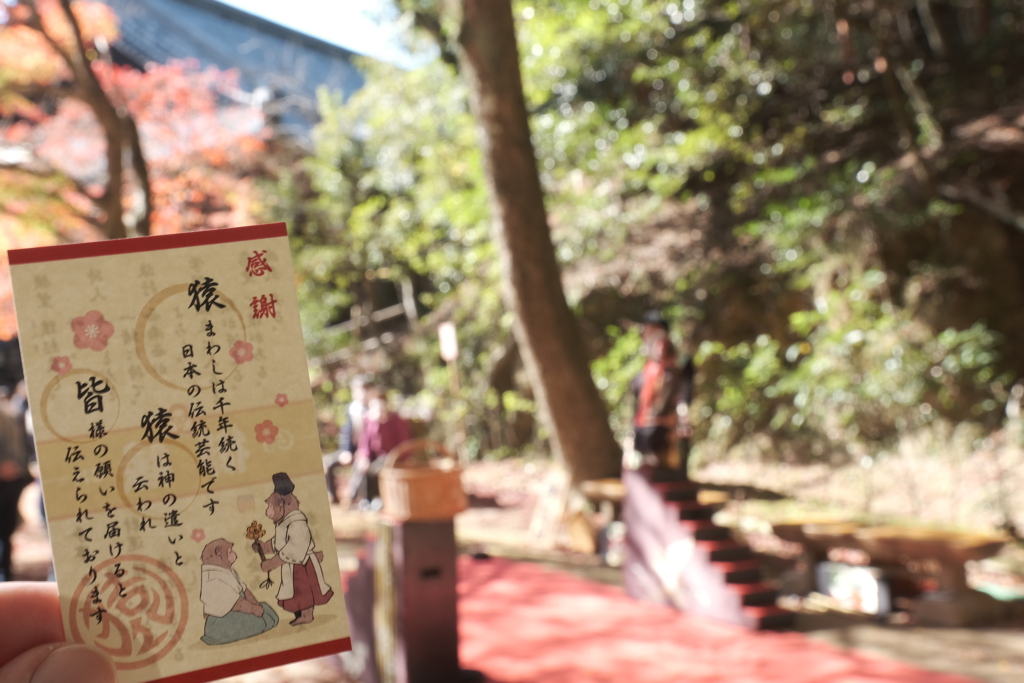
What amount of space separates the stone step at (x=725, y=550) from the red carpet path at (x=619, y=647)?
38cm

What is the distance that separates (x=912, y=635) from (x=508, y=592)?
7.70 ft

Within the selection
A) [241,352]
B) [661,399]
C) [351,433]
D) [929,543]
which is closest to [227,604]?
[241,352]

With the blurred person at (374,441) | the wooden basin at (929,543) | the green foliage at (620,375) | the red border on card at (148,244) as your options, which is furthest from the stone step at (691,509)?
the green foliage at (620,375)

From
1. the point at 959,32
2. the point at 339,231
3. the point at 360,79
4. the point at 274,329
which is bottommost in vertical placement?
the point at 274,329

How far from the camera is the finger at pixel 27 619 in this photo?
91 cm

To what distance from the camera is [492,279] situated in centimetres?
993

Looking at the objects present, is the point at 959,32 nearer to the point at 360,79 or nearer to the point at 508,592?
the point at 508,592

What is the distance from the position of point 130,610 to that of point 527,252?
18.0 feet

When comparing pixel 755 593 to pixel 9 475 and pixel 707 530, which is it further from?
pixel 9 475

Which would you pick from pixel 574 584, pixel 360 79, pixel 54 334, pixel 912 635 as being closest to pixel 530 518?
pixel 574 584

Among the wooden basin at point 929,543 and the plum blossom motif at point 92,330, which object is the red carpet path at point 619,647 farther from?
the plum blossom motif at point 92,330

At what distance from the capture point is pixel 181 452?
3.06 ft

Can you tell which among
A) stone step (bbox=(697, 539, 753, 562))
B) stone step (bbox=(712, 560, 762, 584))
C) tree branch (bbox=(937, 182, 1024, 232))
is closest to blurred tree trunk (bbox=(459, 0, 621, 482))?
stone step (bbox=(697, 539, 753, 562))

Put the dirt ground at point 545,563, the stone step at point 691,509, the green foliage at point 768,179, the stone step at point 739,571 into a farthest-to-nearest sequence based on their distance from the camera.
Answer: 1. the green foliage at point 768,179
2. the stone step at point 691,509
3. the stone step at point 739,571
4. the dirt ground at point 545,563
